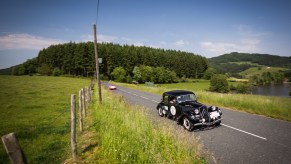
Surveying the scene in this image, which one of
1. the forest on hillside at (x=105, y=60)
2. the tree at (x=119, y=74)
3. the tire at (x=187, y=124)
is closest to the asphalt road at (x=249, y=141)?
the tire at (x=187, y=124)

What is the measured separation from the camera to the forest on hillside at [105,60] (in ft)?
296

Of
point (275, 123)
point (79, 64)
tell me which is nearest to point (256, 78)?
point (79, 64)

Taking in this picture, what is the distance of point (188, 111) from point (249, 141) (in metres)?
2.87

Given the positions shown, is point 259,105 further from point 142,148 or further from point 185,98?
point 142,148

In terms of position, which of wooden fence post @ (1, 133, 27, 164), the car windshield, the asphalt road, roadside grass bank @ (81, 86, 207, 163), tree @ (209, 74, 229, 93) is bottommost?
tree @ (209, 74, 229, 93)

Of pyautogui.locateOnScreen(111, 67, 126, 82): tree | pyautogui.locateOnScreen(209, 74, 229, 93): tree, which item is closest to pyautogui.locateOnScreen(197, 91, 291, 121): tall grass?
pyautogui.locateOnScreen(209, 74, 229, 93): tree

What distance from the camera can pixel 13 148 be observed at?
302 centimetres

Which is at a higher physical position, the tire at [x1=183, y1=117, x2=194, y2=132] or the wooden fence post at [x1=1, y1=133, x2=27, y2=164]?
the wooden fence post at [x1=1, y1=133, x2=27, y2=164]

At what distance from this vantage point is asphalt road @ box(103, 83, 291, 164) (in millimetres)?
5758

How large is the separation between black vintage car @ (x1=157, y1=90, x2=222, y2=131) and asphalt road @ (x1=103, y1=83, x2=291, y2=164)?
465 mm

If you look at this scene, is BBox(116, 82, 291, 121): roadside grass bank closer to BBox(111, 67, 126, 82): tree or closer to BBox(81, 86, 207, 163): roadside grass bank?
BBox(81, 86, 207, 163): roadside grass bank

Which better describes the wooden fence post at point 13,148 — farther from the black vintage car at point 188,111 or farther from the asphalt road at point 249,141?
the black vintage car at point 188,111

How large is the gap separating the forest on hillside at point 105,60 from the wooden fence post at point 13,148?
86646 mm

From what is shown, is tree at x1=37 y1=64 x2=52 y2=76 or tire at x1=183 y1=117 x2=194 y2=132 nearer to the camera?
tire at x1=183 y1=117 x2=194 y2=132
